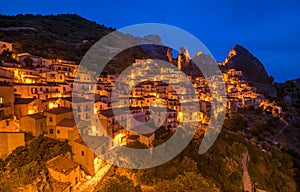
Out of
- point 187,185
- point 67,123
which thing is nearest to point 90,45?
point 67,123

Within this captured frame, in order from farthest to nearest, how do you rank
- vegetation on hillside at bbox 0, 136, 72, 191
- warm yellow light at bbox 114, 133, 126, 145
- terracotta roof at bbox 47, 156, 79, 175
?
warm yellow light at bbox 114, 133, 126, 145, terracotta roof at bbox 47, 156, 79, 175, vegetation on hillside at bbox 0, 136, 72, 191

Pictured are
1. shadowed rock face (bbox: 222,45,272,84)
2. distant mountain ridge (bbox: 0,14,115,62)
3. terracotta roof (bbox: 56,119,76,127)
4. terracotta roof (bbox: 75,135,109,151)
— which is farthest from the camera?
shadowed rock face (bbox: 222,45,272,84)

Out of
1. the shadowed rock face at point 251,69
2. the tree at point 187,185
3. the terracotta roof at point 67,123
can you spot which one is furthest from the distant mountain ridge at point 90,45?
the tree at point 187,185

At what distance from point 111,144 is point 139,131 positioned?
10.1ft

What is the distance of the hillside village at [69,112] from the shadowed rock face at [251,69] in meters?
34.6

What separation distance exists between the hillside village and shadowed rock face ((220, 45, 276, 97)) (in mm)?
34620

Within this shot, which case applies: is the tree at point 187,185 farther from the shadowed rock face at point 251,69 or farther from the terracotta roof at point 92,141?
the shadowed rock face at point 251,69

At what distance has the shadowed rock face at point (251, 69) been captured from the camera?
5373cm

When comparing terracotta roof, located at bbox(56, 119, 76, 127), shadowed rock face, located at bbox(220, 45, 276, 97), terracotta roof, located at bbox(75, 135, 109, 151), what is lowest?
terracotta roof, located at bbox(75, 135, 109, 151)

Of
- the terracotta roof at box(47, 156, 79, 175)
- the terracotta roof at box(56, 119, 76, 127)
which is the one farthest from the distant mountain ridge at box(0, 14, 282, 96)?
the terracotta roof at box(47, 156, 79, 175)

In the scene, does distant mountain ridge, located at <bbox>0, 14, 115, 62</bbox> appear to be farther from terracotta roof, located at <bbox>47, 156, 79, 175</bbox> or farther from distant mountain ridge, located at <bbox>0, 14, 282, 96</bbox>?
terracotta roof, located at <bbox>47, 156, 79, 175</bbox>

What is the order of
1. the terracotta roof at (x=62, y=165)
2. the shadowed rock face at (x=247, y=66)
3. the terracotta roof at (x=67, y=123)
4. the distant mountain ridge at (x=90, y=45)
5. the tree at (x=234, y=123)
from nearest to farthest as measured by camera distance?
the terracotta roof at (x=62, y=165), the terracotta roof at (x=67, y=123), the tree at (x=234, y=123), the distant mountain ridge at (x=90, y=45), the shadowed rock face at (x=247, y=66)

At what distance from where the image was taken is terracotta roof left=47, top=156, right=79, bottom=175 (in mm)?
12680

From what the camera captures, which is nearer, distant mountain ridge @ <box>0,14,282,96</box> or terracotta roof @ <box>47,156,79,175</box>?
terracotta roof @ <box>47,156,79,175</box>
